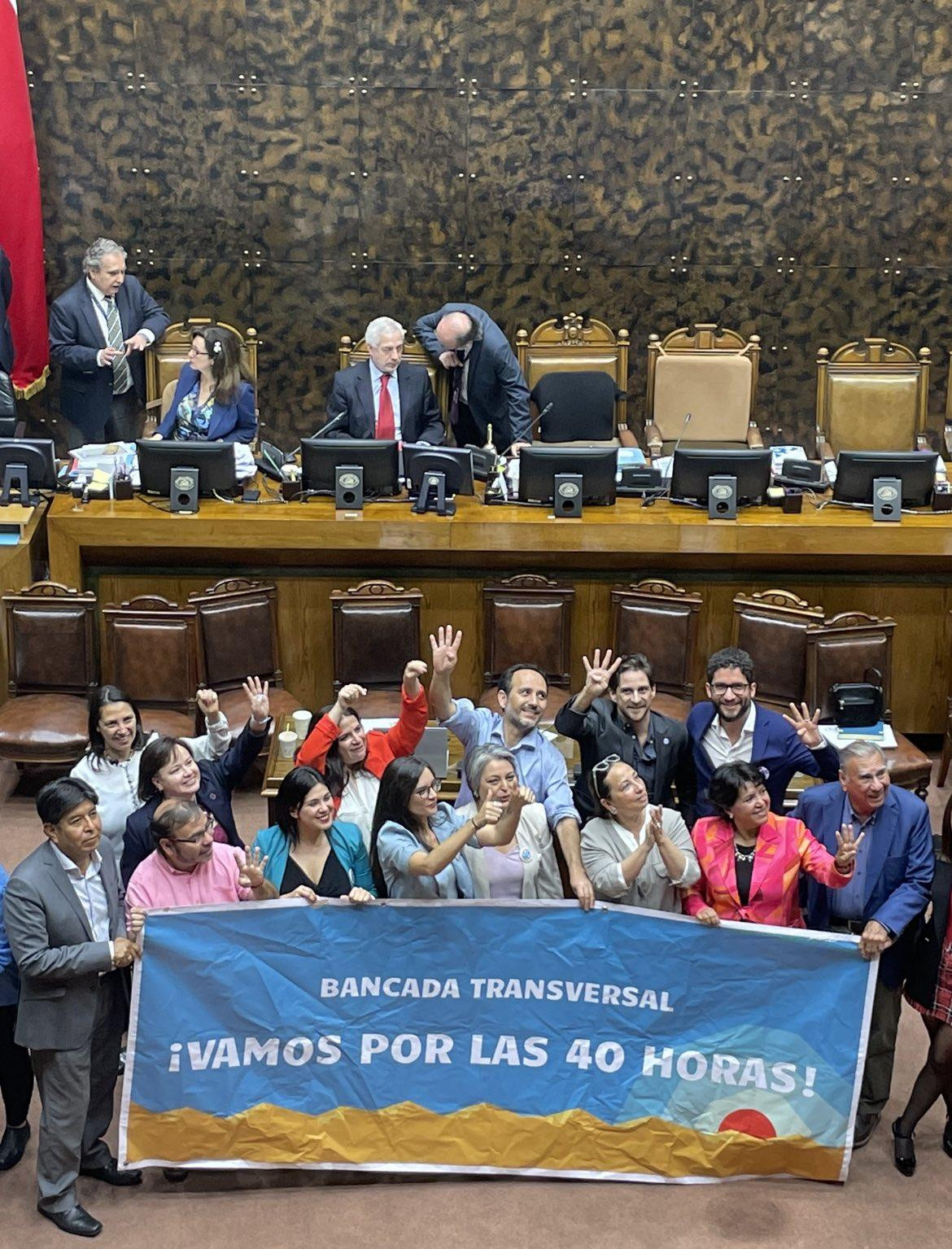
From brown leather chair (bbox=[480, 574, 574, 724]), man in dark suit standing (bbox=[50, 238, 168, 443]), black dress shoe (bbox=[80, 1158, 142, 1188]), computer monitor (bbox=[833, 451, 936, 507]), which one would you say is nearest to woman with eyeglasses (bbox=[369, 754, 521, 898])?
black dress shoe (bbox=[80, 1158, 142, 1188])

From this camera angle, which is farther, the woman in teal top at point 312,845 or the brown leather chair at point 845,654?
the brown leather chair at point 845,654

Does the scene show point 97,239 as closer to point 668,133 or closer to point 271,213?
point 271,213

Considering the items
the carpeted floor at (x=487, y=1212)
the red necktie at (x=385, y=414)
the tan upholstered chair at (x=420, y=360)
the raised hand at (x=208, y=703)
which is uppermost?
the tan upholstered chair at (x=420, y=360)

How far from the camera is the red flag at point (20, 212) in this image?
9000 mm

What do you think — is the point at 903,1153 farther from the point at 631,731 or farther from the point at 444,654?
the point at 444,654

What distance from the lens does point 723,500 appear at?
7.21 metres

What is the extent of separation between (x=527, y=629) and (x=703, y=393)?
8.99 ft

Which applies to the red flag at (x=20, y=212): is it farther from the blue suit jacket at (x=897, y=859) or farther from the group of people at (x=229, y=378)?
the blue suit jacket at (x=897, y=859)

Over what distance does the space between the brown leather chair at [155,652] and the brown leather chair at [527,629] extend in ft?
4.21

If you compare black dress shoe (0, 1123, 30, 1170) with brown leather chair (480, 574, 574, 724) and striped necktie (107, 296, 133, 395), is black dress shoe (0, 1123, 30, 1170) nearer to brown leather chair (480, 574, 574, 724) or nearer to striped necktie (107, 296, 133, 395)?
brown leather chair (480, 574, 574, 724)

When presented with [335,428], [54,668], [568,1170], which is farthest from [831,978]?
[335,428]

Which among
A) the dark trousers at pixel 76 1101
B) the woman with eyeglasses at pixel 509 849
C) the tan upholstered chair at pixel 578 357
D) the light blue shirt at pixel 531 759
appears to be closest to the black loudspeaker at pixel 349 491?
the tan upholstered chair at pixel 578 357

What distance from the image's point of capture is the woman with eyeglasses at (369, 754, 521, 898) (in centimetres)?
423

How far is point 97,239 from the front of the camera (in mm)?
9344
